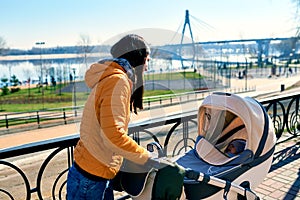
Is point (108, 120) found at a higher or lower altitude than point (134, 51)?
lower

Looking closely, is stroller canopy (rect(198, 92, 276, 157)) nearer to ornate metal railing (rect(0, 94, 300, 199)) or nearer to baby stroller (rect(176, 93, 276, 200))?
baby stroller (rect(176, 93, 276, 200))

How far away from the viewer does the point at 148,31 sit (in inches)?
87.4

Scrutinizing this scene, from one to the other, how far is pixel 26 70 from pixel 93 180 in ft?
208

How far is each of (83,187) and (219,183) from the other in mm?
922

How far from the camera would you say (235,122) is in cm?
273

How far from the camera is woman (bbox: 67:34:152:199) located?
160cm

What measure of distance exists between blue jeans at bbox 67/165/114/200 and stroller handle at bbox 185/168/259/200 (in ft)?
1.76

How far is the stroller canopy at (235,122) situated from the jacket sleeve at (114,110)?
1156 millimetres

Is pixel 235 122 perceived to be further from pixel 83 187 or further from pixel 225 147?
pixel 83 187

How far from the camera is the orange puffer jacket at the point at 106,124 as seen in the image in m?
1.59

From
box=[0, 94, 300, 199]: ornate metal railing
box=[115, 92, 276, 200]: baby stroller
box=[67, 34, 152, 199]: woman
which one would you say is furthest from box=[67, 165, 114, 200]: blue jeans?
box=[0, 94, 300, 199]: ornate metal railing

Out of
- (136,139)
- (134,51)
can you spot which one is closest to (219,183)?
(134,51)

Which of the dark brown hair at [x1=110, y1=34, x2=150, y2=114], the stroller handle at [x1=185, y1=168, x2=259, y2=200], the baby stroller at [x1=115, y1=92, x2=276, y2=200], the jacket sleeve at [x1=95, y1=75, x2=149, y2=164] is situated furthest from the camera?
the baby stroller at [x1=115, y1=92, x2=276, y2=200]

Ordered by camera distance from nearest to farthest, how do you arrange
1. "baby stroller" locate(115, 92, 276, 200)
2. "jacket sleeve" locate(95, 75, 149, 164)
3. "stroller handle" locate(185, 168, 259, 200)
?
"jacket sleeve" locate(95, 75, 149, 164), "stroller handle" locate(185, 168, 259, 200), "baby stroller" locate(115, 92, 276, 200)
